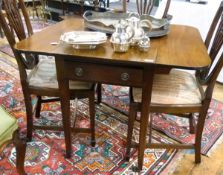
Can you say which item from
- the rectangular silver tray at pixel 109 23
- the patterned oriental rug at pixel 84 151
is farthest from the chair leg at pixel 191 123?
the rectangular silver tray at pixel 109 23

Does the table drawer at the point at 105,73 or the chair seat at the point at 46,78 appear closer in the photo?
the table drawer at the point at 105,73

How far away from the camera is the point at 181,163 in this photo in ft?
5.17

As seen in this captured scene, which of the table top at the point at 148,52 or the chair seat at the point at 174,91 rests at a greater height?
the table top at the point at 148,52

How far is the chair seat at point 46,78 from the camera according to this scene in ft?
4.87

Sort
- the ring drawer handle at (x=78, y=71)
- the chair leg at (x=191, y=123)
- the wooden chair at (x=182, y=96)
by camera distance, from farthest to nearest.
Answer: the chair leg at (x=191, y=123), the wooden chair at (x=182, y=96), the ring drawer handle at (x=78, y=71)

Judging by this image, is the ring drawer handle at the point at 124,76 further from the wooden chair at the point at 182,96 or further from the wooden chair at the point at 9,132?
the wooden chair at the point at 9,132

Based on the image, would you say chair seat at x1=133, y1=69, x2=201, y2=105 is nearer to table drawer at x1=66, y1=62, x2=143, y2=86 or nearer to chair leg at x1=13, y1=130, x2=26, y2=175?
table drawer at x1=66, y1=62, x2=143, y2=86

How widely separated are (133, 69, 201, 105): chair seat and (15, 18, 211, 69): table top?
25cm

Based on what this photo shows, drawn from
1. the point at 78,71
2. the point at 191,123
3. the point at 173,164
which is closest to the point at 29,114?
the point at 78,71

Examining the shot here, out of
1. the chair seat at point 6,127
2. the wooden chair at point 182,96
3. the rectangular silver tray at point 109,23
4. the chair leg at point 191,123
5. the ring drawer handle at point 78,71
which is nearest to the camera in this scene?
the chair seat at point 6,127

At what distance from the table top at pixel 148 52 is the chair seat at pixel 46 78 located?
0.27 m

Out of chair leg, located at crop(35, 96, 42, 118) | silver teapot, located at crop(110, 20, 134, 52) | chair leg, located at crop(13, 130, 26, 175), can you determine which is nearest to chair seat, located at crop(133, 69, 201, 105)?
silver teapot, located at crop(110, 20, 134, 52)

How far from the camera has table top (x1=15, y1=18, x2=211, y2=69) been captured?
1116 mm

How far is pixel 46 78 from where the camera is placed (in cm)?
154
